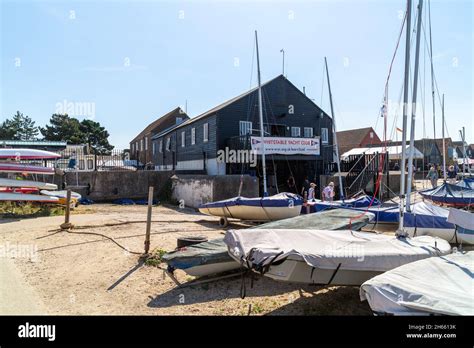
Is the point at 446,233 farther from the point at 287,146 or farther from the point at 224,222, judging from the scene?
the point at 287,146

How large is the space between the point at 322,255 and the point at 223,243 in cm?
264

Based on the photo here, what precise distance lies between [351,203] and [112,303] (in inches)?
403

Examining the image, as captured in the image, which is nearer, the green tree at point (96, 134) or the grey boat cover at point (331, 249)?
the grey boat cover at point (331, 249)

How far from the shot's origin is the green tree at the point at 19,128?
58.9 meters

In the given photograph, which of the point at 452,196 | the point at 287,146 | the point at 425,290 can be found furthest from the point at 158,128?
the point at 425,290

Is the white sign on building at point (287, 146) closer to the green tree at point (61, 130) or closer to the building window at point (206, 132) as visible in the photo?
the building window at point (206, 132)

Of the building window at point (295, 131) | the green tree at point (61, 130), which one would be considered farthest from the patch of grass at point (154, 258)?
the green tree at point (61, 130)

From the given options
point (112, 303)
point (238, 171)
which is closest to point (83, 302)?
point (112, 303)

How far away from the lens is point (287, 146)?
70.4 ft

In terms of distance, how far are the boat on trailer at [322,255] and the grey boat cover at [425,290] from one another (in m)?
0.72

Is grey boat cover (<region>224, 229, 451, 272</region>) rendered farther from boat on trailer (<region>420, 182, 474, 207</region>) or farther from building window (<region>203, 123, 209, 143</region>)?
building window (<region>203, 123, 209, 143</region>)

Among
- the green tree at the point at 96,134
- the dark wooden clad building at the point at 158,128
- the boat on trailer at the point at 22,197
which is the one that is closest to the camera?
the boat on trailer at the point at 22,197

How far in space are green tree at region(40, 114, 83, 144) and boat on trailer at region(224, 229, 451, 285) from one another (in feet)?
189
